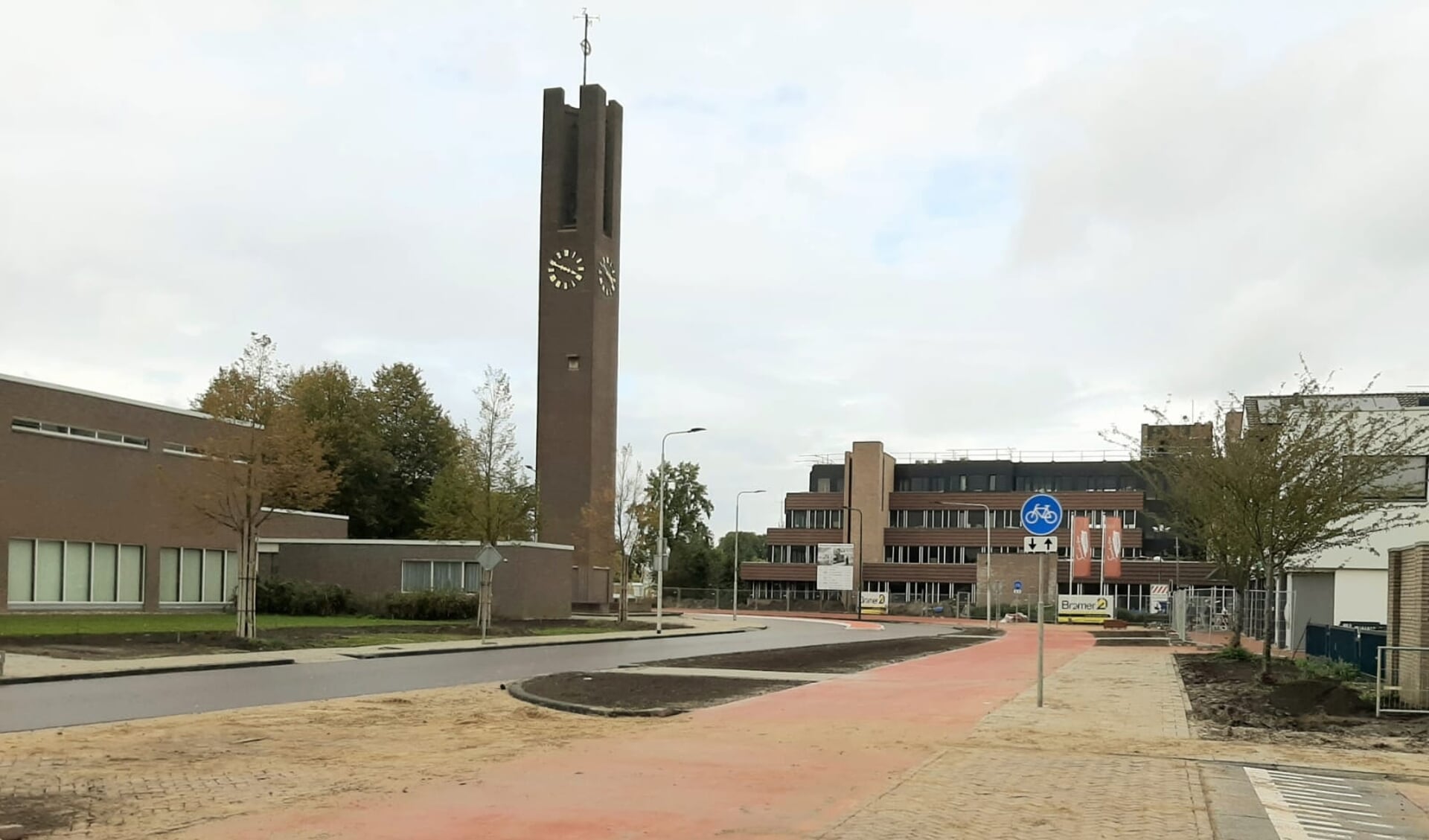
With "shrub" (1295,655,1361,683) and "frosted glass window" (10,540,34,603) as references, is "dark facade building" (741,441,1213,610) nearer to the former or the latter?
"frosted glass window" (10,540,34,603)

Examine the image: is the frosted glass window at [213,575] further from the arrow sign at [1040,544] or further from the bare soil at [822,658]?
the arrow sign at [1040,544]

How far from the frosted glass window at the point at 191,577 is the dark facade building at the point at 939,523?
189 ft

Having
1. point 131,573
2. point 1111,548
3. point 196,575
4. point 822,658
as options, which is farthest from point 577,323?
point 822,658

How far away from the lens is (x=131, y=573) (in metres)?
43.1

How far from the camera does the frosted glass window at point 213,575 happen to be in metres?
47.0

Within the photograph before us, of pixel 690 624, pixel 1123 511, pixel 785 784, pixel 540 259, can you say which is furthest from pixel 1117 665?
pixel 1123 511

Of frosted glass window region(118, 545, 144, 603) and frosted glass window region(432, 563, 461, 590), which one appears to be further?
frosted glass window region(432, 563, 461, 590)

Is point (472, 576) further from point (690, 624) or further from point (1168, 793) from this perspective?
point (1168, 793)

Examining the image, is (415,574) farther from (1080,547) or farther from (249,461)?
(1080,547)

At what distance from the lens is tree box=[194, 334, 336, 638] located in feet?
101

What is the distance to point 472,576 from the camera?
5056 cm

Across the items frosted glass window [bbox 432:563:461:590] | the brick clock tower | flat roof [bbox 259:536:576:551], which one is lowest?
frosted glass window [bbox 432:563:461:590]

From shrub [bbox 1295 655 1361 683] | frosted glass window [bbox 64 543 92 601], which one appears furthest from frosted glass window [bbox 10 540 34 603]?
shrub [bbox 1295 655 1361 683]

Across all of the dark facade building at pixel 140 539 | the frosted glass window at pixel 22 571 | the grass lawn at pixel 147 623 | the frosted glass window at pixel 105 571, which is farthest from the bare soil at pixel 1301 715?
the frosted glass window at pixel 105 571
